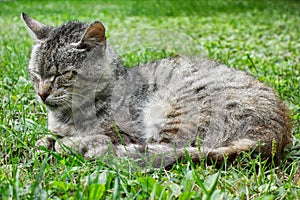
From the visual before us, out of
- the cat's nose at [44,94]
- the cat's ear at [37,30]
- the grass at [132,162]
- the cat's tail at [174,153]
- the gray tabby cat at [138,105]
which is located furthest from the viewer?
the cat's ear at [37,30]

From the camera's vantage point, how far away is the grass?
2.15 metres

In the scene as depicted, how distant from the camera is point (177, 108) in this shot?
3.14m

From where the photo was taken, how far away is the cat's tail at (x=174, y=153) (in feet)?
8.71

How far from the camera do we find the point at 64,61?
3.08 meters

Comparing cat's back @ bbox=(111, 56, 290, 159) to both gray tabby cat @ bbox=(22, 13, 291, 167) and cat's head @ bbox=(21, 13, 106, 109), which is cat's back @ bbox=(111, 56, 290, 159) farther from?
cat's head @ bbox=(21, 13, 106, 109)

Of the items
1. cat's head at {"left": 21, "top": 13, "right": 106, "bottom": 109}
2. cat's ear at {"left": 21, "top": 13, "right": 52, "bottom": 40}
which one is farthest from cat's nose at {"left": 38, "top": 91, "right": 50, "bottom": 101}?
cat's ear at {"left": 21, "top": 13, "right": 52, "bottom": 40}

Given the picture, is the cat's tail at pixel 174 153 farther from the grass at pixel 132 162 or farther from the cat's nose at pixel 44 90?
the cat's nose at pixel 44 90

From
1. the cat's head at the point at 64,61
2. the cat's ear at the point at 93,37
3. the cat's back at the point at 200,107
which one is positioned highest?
the cat's ear at the point at 93,37

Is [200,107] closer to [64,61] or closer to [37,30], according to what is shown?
[64,61]

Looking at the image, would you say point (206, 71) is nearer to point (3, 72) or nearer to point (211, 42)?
point (3, 72)

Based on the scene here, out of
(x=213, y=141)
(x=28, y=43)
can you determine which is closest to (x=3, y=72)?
(x=28, y=43)

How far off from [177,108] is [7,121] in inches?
51.3

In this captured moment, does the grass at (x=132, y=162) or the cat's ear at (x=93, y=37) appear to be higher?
the cat's ear at (x=93, y=37)

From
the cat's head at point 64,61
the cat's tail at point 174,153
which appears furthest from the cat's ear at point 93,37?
the cat's tail at point 174,153
